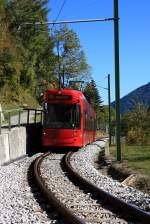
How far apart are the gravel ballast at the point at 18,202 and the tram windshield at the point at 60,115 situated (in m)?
12.4

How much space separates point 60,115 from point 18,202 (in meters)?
19.9

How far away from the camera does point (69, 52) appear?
11738 cm

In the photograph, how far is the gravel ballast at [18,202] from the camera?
36.2 feet

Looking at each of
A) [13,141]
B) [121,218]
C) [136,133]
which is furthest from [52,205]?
[136,133]

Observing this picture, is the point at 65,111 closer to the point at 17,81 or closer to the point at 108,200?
the point at 108,200

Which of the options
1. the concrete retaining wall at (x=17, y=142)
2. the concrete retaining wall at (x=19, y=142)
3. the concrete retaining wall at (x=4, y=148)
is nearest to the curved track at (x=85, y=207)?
the concrete retaining wall at (x=4, y=148)

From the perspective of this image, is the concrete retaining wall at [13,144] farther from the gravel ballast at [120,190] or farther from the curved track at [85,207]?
the curved track at [85,207]

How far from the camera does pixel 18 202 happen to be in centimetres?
1317

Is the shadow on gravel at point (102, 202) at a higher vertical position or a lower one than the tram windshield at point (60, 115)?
lower

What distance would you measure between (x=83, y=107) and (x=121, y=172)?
577 inches

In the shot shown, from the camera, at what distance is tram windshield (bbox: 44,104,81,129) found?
3288 cm

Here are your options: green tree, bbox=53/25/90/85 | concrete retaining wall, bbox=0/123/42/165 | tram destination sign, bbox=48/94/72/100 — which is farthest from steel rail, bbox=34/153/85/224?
green tree, bbox=53/25/90/85

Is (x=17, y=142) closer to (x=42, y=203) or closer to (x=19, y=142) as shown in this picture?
(x=19, y=142)

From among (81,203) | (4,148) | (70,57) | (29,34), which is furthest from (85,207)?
(70,57)
